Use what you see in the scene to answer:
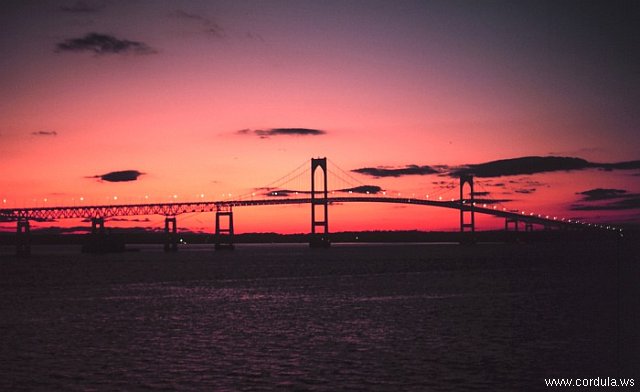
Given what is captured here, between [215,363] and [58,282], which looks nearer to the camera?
[215,363]

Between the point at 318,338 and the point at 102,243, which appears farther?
the point at 102,243

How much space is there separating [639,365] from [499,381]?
15.8 feet

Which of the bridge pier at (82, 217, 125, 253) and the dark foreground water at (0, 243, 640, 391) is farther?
the bridge pier at (82, 217, 125, 253)

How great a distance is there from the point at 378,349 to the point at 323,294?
2304 cm

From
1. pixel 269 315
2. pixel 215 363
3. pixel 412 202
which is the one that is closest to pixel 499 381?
pixel 215 363

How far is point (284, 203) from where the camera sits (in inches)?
5231

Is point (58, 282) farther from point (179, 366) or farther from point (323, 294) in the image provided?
point (179, 366)

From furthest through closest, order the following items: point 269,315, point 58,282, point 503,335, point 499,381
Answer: point 58,282 < point 269,315 < point 503,335 < point 499,381

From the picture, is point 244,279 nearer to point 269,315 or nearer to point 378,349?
point 269,315

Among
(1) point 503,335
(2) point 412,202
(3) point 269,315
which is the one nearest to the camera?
(1) point 503,335

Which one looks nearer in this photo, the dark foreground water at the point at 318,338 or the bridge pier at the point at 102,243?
the dark foreground water at the point at 318,338

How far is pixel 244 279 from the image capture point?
6600 centimetres

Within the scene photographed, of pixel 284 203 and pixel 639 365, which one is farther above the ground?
pixel 284 203

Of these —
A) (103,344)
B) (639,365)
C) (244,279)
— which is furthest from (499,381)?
(244,279)
